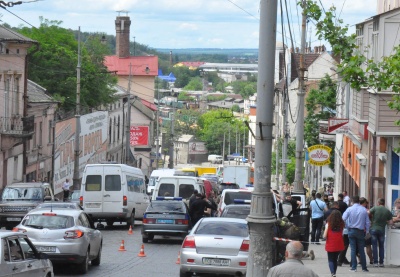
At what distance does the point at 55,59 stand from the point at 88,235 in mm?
54154

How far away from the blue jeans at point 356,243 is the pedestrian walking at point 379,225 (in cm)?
100

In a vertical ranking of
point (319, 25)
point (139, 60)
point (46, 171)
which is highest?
point (139, 60)

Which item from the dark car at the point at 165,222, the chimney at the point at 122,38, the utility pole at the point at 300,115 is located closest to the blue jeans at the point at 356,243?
A: the dark car at the point at 165,222

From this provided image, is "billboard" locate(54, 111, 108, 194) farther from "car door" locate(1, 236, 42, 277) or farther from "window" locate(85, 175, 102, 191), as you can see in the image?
"car door" locate(1, 236, 42, 277)

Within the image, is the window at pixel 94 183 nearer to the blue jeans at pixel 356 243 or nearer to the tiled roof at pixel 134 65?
the blue jeans at pixel 356 243

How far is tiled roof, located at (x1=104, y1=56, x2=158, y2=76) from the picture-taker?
131125mm

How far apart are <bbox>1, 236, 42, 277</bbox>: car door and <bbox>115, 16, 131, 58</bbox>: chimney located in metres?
118

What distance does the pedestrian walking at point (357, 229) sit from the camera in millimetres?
21047

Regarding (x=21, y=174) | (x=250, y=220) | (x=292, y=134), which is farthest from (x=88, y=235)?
(x=292, y=134)

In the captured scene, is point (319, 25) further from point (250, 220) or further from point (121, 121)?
point (121, 121)

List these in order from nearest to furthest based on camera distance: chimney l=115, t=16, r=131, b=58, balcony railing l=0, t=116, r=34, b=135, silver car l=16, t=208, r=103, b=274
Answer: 1. silver car l=16, t=208, r=103, b=274
2. balcony railing l=0, t=116, r=34, b=135
3. chimney l=115, t=16, r=131, b=58

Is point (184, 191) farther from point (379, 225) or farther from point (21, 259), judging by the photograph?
point (21, 259)

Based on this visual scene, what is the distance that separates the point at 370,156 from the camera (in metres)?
35.9

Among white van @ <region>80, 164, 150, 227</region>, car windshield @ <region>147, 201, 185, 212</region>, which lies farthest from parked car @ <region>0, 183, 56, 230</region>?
car windshield @ <region>147, 201, 185, 212</region>
